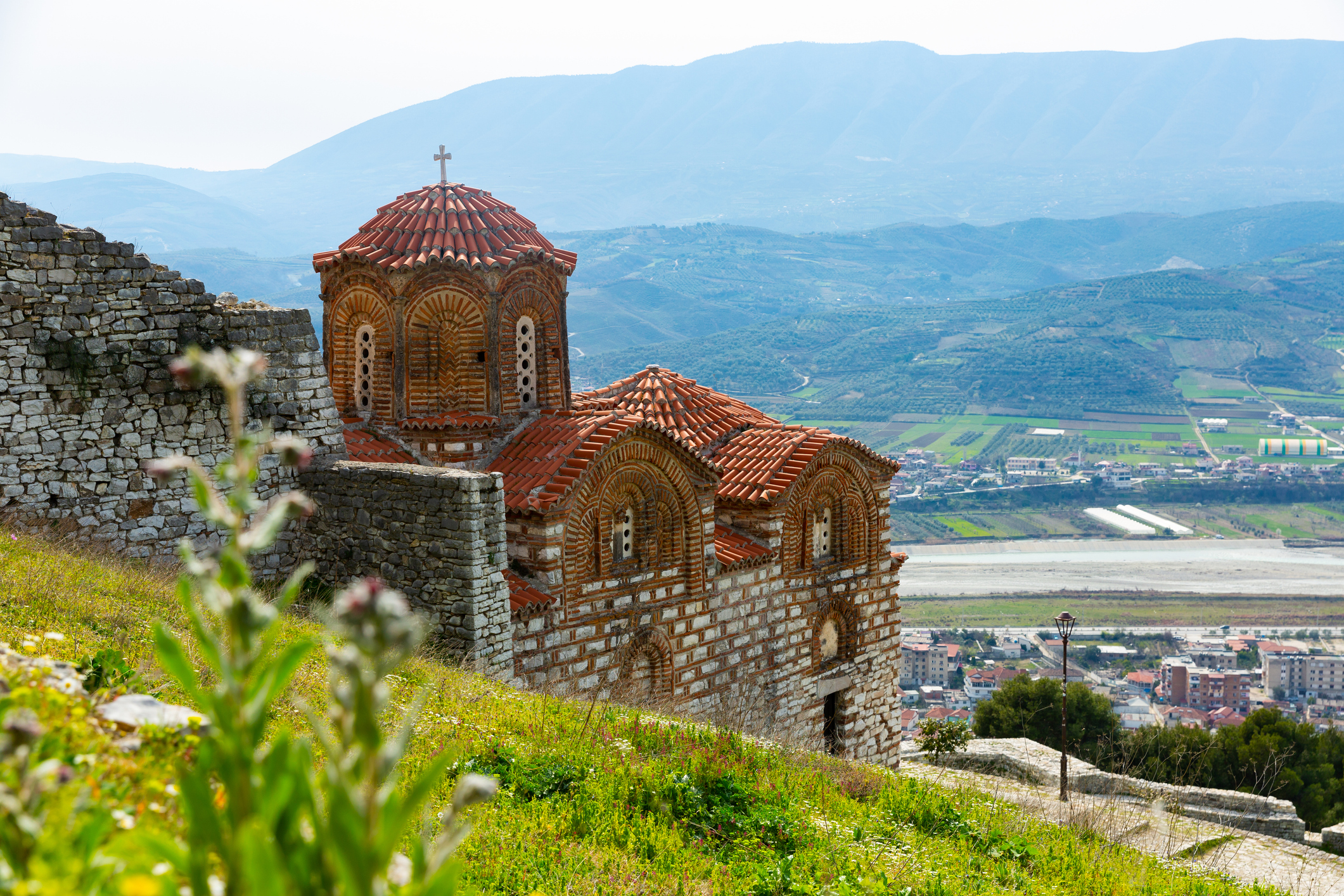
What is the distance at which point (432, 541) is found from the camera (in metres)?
9.47

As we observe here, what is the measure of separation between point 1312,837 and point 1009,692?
6.27m

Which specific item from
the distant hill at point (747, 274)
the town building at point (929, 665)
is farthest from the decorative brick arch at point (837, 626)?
the distant hill at point (747, 274)

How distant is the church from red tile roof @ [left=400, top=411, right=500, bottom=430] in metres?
0.02

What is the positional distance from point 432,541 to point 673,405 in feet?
16.8

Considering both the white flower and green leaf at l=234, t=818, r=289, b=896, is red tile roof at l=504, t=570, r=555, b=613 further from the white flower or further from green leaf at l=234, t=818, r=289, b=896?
green leaf at l=234, t=818, r=289, b=896

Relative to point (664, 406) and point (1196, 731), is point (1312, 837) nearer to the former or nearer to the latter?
point (1196, 731)

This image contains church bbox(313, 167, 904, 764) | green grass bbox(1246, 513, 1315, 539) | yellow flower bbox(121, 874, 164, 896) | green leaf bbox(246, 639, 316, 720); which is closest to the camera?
yellow flower bbox(121, 874, 164, 896)

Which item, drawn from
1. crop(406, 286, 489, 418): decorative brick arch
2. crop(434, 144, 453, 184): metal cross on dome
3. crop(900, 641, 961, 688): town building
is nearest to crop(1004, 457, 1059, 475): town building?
crop(900, 641, 961, 688): town building

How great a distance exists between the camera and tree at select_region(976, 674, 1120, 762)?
1930 centimetres

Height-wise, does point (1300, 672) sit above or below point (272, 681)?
below

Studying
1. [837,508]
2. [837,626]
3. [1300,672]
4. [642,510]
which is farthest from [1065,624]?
[1300,672]

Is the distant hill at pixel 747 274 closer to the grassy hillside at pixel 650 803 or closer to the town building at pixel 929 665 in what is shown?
the town building at pixel 929 665

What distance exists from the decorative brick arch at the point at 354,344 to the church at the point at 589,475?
0.9 inches

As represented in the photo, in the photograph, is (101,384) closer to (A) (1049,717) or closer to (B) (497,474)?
(B) (497,474)
